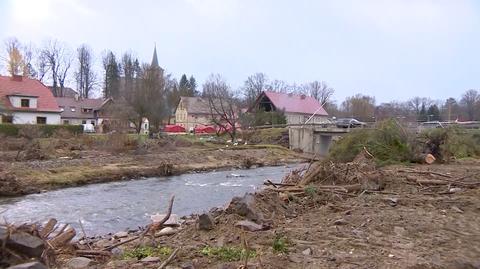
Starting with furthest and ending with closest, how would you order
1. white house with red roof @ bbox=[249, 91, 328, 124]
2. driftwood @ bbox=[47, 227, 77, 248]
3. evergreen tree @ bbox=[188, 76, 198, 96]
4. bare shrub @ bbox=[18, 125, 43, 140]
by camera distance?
evergreen tree @ bbox=[188, 76, 198, 96] < white house with red roof @ bbox=[249, 91, 328, 124] < bare shrub @ bbox=[18, 125, 43, 140] < driftwood @ bbox=[47, 227, 77, 248]

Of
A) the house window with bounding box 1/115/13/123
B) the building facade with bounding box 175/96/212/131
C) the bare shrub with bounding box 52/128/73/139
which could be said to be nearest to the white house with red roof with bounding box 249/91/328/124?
the building facade with bounding box 175/96/212/131

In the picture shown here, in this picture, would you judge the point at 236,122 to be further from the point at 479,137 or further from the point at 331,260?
the point at 331,260

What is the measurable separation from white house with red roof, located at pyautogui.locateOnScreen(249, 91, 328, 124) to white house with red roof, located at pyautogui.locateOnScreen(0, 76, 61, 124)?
3000cm

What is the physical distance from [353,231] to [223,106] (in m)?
58.0

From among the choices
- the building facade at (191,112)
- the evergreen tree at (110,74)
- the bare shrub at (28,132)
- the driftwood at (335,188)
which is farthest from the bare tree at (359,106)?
the driftwood at (335,188)

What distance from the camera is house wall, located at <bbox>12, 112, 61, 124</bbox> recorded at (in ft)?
174

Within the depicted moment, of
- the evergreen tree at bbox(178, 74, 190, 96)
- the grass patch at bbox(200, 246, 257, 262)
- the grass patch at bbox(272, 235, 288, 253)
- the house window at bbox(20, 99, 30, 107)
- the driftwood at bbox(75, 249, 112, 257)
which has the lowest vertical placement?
the driftwood at bbox(75, 249, 112, 257)

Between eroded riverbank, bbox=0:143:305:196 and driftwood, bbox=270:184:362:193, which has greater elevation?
driftwood, bbox=270:184:362:193

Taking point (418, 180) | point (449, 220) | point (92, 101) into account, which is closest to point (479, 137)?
point (418, 180)

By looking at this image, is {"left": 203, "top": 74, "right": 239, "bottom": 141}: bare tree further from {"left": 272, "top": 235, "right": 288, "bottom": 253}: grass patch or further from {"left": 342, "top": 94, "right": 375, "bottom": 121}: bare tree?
{"left": 272, "top": 235, "right": 288, "bottom": 253}: grass patch

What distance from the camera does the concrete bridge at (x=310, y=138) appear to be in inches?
2239

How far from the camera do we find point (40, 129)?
1858 inches

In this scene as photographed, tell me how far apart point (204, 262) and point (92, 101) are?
3190 inches

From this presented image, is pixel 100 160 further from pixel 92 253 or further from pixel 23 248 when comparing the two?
pixel 23 248
